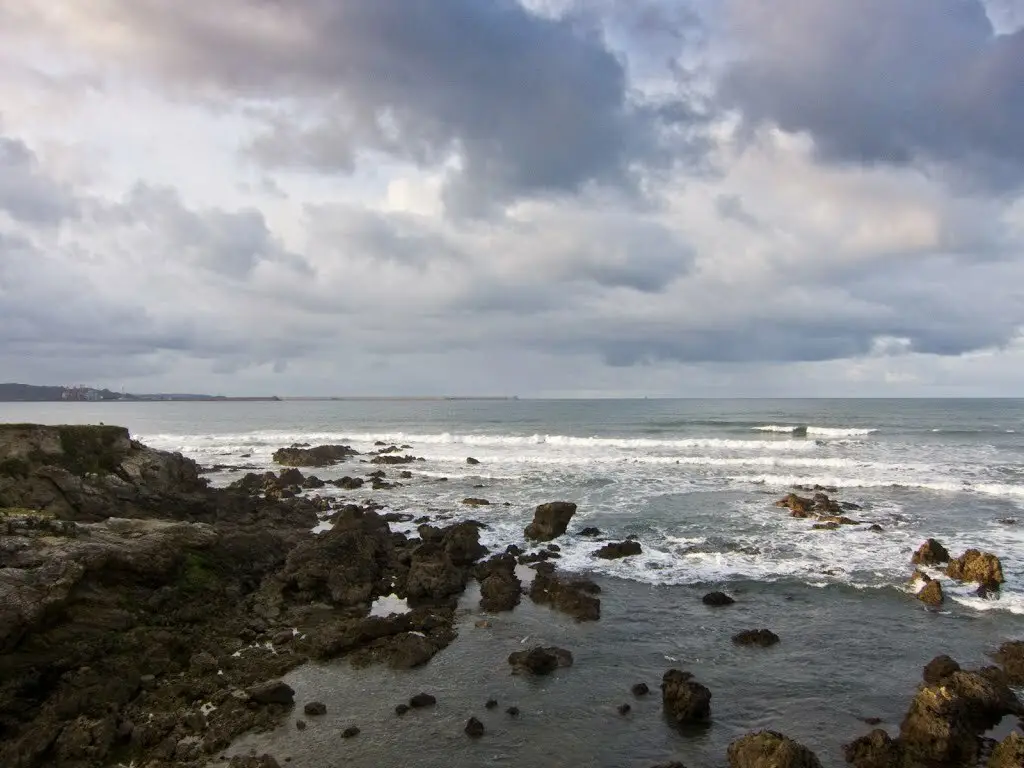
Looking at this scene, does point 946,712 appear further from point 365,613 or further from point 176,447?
point 176,447

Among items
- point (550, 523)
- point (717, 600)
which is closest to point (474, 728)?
point (717, 600)

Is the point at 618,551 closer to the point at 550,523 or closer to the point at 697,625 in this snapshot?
the point at 550,523

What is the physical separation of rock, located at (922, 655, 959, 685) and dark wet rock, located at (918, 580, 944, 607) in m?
5.04

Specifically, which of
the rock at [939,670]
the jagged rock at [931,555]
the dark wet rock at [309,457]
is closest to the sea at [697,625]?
the rock at [939,670]

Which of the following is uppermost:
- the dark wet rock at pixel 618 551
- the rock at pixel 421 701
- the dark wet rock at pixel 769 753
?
the dark wet rock at pixel 769 753

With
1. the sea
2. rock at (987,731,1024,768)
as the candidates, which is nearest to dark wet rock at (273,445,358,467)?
the sea

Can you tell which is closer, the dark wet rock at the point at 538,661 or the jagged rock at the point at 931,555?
the dark wet rock at the point at 538,661

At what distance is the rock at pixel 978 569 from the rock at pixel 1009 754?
11.6 meters

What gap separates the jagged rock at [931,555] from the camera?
20.9m

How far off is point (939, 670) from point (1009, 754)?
13.4 ft

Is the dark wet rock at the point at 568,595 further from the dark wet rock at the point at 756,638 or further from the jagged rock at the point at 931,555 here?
the jagged rock at the point at 931,555

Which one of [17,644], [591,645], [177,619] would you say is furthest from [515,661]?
[17,644]

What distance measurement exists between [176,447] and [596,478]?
5126cm

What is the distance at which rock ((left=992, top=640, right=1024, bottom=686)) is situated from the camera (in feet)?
42.2
